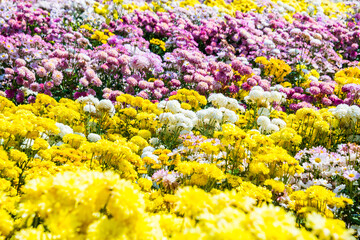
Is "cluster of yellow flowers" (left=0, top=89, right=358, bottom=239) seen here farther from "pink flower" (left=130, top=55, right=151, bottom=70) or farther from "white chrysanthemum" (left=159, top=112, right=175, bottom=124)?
"pink flower" (left=130, top=55, right=151, bottom=70)

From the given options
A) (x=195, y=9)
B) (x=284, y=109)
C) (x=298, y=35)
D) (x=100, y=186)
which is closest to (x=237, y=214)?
(x=100, y=186)

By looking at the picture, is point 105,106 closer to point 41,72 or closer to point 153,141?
point 153,141

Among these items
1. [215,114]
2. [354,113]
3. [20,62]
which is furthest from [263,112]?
[20,62]

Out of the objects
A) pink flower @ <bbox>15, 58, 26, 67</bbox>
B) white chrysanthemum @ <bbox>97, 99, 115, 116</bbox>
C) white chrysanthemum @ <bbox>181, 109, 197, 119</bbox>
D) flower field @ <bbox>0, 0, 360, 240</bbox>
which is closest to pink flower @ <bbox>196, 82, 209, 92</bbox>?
flower field @ <bbox>0, 0, 360, 240</bbox>

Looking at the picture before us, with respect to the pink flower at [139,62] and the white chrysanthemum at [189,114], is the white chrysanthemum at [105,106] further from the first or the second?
the pink flower at [139,62]

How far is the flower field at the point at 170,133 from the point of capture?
4.09 feet

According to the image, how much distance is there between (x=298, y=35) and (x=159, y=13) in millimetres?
3951

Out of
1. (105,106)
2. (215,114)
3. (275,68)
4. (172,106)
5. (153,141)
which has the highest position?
(275,68)

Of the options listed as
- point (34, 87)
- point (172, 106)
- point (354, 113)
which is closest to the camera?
point (354, 113)

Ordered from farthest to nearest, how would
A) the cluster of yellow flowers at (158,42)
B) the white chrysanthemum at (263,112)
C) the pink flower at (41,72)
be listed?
the cluster of yellow flowers at (158,42)
the pink flower at (41,72)
the white chrysanthemum at (263,112)

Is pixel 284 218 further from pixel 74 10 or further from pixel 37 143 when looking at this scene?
pixel 74 10

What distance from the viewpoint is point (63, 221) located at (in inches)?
45.9

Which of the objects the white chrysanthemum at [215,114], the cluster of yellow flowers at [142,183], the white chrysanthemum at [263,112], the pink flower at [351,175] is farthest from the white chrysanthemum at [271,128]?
the pink flower at [351,175]

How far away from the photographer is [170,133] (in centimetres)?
477
